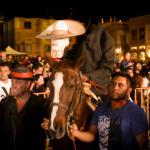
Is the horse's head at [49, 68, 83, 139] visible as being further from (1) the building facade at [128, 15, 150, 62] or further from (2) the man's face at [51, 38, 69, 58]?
(1) the building facade at [128, 15, 150, 62]

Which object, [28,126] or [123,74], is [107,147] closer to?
[123,74]

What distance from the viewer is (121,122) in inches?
165

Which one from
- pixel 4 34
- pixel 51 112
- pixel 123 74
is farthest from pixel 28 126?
pixel 4 34

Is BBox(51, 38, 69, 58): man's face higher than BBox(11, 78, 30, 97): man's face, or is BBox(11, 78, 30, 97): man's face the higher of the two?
BBox(51, 38, 69, 58): man's face

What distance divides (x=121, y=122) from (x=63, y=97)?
2.85ft

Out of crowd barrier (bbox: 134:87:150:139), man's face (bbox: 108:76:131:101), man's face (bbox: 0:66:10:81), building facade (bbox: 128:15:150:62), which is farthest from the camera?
building facade (bbox: 128:15:150:62)

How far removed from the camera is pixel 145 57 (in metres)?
51.7

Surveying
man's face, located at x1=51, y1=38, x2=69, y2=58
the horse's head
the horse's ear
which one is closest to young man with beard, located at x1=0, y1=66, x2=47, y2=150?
the horse's head

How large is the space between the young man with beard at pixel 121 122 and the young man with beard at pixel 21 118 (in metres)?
0.87

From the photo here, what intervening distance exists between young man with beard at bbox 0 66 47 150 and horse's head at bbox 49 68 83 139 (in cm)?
59

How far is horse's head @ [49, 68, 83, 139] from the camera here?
14.4 ft

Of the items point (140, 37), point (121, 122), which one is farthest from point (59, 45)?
point (140, 37)

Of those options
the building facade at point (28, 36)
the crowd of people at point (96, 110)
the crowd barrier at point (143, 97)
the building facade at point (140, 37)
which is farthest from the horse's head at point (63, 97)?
the building facade at point (28, 36)

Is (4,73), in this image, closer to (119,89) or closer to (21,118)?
(21,118)
